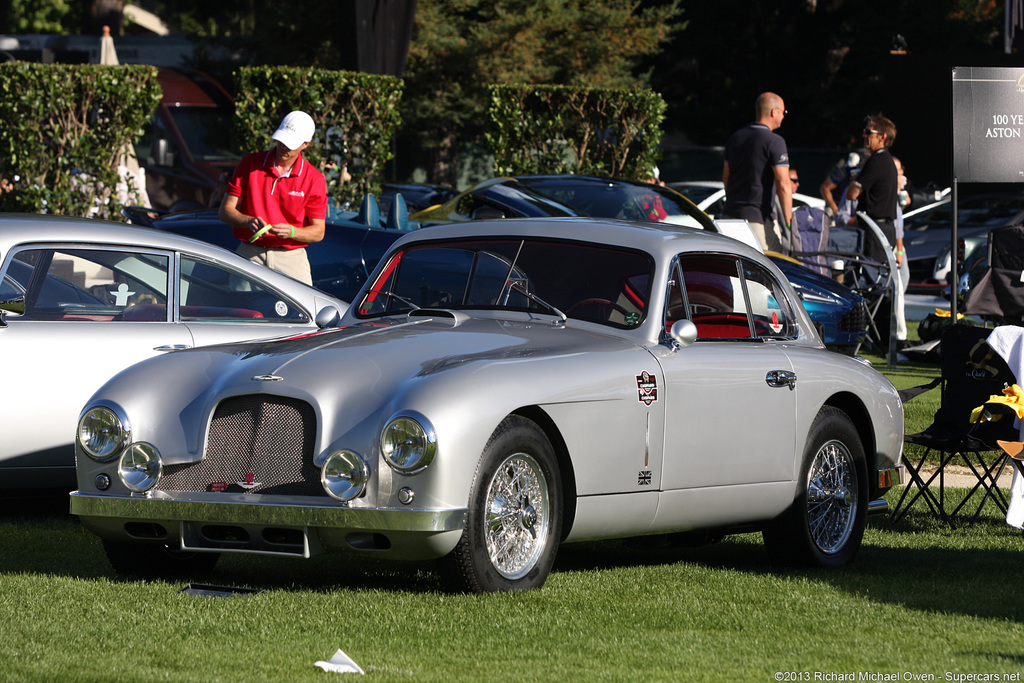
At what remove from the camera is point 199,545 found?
577cm

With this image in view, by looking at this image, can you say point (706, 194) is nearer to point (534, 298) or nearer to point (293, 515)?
point (534, 298)

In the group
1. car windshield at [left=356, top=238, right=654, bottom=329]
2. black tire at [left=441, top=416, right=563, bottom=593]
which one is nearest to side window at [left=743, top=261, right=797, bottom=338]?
car windshield at [left=356, top=238, right=654, bottom=329]

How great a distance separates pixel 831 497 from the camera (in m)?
7.31

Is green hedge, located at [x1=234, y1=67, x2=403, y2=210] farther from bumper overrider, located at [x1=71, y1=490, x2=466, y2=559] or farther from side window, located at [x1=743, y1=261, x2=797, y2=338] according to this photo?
bumper overrider, located at [x1=71, y1=490, x2=466, y2=559]

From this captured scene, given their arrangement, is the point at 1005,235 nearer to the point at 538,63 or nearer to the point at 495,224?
the point at 495,224

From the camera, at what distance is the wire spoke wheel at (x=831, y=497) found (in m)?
7.17

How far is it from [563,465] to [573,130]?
40.8ft

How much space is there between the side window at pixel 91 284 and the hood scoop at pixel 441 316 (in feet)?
5.12

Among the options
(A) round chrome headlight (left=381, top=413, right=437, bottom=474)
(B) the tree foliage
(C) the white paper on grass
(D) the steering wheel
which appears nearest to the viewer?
(C) the white paper on grass

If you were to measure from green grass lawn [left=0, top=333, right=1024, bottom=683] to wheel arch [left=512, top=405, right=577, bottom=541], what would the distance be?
0.28 metres

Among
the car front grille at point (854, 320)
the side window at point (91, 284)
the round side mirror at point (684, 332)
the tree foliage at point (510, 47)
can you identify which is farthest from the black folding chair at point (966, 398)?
the tree foliage at point (510, 47)

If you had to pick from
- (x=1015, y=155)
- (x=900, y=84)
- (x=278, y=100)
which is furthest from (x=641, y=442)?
(x=278, y=100)

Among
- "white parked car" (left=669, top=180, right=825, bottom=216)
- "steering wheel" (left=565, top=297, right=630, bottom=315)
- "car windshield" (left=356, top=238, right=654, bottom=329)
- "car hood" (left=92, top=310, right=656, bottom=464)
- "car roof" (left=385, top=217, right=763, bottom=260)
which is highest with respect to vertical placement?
"white parked car" (left=669, top=180, right=825, bottom=216)

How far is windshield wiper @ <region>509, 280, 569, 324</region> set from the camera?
6.63 m
